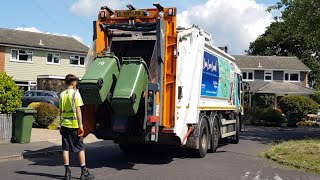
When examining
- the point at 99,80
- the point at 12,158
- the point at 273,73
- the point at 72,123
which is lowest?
the point at 12,158

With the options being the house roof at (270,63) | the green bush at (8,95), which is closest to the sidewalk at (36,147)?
the green bush at (8,95)

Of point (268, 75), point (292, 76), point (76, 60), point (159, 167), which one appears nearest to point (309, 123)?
point (268, 75)

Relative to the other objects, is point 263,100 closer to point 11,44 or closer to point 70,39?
point 70,39

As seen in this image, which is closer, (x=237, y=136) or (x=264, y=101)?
(x=237, y=136)

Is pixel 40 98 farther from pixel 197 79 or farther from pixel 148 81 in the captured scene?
pixel 148 81

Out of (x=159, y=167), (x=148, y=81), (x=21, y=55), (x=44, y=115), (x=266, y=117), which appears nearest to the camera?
(x=148, y=81)

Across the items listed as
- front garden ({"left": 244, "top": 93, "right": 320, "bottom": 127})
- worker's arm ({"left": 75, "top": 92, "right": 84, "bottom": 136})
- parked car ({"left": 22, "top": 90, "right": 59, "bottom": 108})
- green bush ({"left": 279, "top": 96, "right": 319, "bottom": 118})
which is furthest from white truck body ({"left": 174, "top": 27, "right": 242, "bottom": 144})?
green bush ({"left": 279, "top": 96, "right": 319, "bottom": 118})

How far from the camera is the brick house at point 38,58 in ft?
131

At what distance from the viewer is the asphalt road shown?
32.1 ft

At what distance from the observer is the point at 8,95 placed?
47.0 feet

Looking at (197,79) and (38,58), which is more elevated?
(38,58)

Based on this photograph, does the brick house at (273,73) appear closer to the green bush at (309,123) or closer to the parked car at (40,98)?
the green bush at (309,123)

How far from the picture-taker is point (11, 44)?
129 ft

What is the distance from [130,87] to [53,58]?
3506cm
